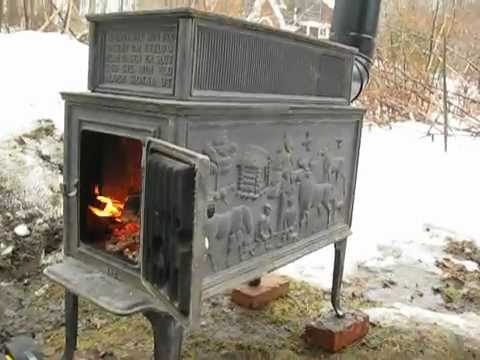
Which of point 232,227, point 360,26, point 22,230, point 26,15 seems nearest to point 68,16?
point 26,15

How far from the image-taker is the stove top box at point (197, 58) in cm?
148

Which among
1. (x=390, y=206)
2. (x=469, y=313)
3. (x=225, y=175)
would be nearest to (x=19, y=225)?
(x=225, y=175)

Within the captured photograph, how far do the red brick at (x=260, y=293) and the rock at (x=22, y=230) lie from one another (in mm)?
1288

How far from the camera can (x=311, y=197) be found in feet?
6.73

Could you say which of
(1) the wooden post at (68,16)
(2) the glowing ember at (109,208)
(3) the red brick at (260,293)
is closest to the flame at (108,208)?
(2) the glowing ember at (109,208)

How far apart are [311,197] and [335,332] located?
636 millimetres

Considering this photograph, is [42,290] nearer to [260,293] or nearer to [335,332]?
[260,293]

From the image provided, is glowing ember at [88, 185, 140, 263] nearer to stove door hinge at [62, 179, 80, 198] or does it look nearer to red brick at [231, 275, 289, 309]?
stove door hinge at [62, 179, 80, 198]

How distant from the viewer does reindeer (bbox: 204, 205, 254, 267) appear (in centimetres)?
159

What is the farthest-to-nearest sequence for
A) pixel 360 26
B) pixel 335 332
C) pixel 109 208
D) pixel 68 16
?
pixel 68 16, pixel 360 26, pixel 335 332, pixel 109 208

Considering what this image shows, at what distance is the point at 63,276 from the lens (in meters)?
1.72

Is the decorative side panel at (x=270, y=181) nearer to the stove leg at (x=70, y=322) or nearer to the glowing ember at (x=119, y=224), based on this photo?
the glowing ember at (x=119, y=224)

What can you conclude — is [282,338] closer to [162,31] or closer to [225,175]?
[225,175]

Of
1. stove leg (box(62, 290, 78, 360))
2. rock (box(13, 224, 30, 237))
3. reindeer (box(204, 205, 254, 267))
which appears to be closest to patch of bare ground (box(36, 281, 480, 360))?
stove leg (box(62, 290, 78, 360))
